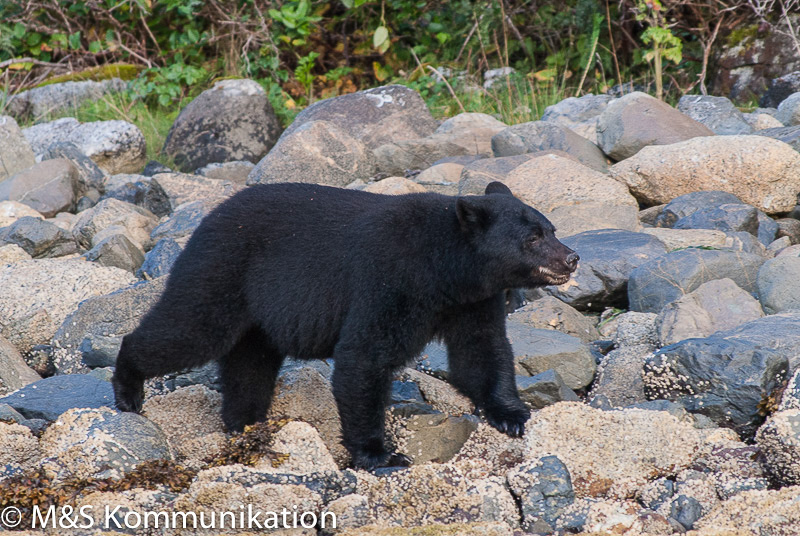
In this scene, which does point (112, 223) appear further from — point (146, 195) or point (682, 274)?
point (682, 274)

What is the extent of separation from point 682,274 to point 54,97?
11631 mm

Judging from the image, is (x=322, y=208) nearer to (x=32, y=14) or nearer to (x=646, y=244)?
(x=646, y=244)

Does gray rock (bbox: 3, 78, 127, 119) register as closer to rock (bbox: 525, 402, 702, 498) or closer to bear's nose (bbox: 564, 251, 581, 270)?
bear's nose (bbox: 564, 251, 581, 270)

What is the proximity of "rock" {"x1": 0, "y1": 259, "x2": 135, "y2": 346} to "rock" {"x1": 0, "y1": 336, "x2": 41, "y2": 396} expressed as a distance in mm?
545

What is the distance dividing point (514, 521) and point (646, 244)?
11.6ft

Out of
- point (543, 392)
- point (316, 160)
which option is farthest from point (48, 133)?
point (543, 392)

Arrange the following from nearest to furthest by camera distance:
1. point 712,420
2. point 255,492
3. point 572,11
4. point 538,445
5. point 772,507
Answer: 1. point 772,507
2. point 255,492
3. point 538,445
4. point 712,420
5. point 572,11

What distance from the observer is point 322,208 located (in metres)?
5.14

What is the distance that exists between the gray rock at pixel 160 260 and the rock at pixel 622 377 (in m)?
3.83

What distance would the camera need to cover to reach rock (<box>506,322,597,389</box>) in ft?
18.9

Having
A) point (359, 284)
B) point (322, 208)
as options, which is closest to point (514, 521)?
point (359, 284)

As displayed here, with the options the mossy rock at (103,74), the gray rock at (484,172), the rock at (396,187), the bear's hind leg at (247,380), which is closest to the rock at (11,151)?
the mossy rock at (103,74)

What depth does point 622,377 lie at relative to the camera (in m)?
5.59

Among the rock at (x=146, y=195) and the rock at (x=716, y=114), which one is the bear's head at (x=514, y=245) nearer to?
the rock at (x=716, y=114)
